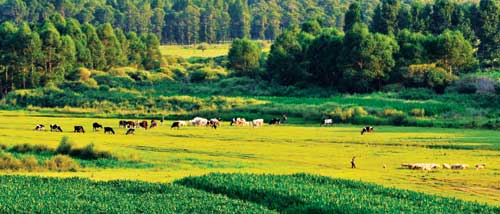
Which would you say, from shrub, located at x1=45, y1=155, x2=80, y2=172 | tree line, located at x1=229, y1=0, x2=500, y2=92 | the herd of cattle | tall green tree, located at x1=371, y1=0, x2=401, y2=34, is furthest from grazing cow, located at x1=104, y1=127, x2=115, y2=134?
tall green tree, located at x1=371, y1=0, x2=401, y2=34

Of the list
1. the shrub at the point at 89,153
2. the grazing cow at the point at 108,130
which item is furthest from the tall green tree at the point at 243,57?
the shrub at the point at 89,153

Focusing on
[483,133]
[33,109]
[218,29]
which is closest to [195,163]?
[483,133]

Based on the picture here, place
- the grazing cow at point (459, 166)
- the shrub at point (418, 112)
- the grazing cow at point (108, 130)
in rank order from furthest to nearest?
the shrub at point (418, 112) → the grazing cow at point (108, 130) → the grazing cow at point (459, 166)

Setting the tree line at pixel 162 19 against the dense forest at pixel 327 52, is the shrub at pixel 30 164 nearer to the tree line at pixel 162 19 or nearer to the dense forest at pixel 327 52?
the dense forest at pixel 327 52

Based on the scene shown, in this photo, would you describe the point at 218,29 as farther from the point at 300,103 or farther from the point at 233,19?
the point at 300,103

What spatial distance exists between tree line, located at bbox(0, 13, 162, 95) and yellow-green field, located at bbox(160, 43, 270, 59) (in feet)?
106

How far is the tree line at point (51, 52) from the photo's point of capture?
332ft

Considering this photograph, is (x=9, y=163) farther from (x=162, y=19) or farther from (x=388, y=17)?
(x=162, y=19)

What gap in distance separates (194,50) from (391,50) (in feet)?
249

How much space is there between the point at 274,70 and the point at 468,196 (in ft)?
236

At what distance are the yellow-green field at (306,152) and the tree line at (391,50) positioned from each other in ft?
77.6

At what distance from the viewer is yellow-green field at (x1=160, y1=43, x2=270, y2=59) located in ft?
498

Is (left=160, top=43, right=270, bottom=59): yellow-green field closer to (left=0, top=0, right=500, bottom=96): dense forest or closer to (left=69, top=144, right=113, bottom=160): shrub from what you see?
(left=0, top=0, right=500, bottom=96): dense forest

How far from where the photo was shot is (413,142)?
5206 cm
